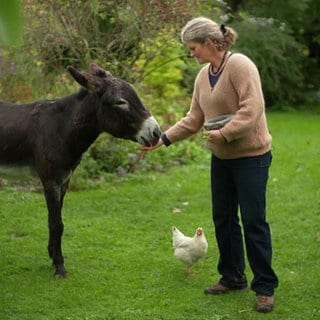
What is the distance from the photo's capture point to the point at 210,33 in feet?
12.8

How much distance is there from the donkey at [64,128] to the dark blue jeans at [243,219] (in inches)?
28.1

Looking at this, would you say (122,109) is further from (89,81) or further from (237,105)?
(237,105)

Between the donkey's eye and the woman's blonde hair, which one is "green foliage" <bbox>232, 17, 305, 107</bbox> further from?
the woman's blonde hair

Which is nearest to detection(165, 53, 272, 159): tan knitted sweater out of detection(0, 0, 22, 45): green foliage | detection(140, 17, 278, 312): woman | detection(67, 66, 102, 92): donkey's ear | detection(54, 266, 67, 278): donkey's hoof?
detection(140, 17, 278, 312): woman

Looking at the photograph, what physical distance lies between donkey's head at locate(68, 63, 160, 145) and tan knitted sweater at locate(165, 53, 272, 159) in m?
0.49

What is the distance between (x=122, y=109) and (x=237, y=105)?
42.5 inches

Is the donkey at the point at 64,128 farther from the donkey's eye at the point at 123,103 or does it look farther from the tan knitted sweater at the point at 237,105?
the tan knitted sweater at the point at 237,105

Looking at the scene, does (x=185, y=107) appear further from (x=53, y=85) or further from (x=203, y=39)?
(x=203, y=39)

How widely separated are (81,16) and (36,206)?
288 centimetres

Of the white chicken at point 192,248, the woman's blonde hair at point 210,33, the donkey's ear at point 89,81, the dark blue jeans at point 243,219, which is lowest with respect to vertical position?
the white chicken at point 192,248

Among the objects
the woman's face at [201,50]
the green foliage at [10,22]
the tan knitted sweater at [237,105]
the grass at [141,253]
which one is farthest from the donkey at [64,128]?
the green foliage at [10,22]

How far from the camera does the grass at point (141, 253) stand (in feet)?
14.7

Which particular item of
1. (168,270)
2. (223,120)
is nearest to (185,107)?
(168,270)

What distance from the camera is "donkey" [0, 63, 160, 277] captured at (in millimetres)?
4684
